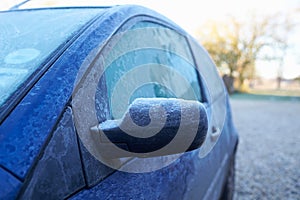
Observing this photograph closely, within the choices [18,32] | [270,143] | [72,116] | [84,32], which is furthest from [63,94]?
[270,143]

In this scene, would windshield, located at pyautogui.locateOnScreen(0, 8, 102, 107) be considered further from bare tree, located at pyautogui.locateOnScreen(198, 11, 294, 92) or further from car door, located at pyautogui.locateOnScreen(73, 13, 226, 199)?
bare tree, located at pyautogui.locateOnScreen(198, 11, 294, 92)

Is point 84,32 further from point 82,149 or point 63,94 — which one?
point 82,149

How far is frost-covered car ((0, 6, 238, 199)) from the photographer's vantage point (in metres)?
0.79

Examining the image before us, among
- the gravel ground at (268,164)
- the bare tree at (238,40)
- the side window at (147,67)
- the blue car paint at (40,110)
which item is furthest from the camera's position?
the bare tree at (238,40)

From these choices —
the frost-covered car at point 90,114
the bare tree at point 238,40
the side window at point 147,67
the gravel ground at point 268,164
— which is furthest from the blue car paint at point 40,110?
the bare tree at point 238,40

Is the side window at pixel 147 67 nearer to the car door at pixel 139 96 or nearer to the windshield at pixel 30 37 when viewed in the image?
the car door at pixel 139 96

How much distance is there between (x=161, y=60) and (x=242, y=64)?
90.7 ft

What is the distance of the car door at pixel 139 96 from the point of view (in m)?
0.95

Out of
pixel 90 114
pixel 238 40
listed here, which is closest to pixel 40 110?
pixel 90 114

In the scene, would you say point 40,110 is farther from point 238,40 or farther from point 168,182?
point 238,40

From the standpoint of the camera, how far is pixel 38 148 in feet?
2.53

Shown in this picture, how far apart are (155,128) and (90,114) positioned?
0.23 meters

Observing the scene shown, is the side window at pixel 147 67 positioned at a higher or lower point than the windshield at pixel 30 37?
lower

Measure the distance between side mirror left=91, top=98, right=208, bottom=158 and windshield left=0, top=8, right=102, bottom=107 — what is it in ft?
0.99
